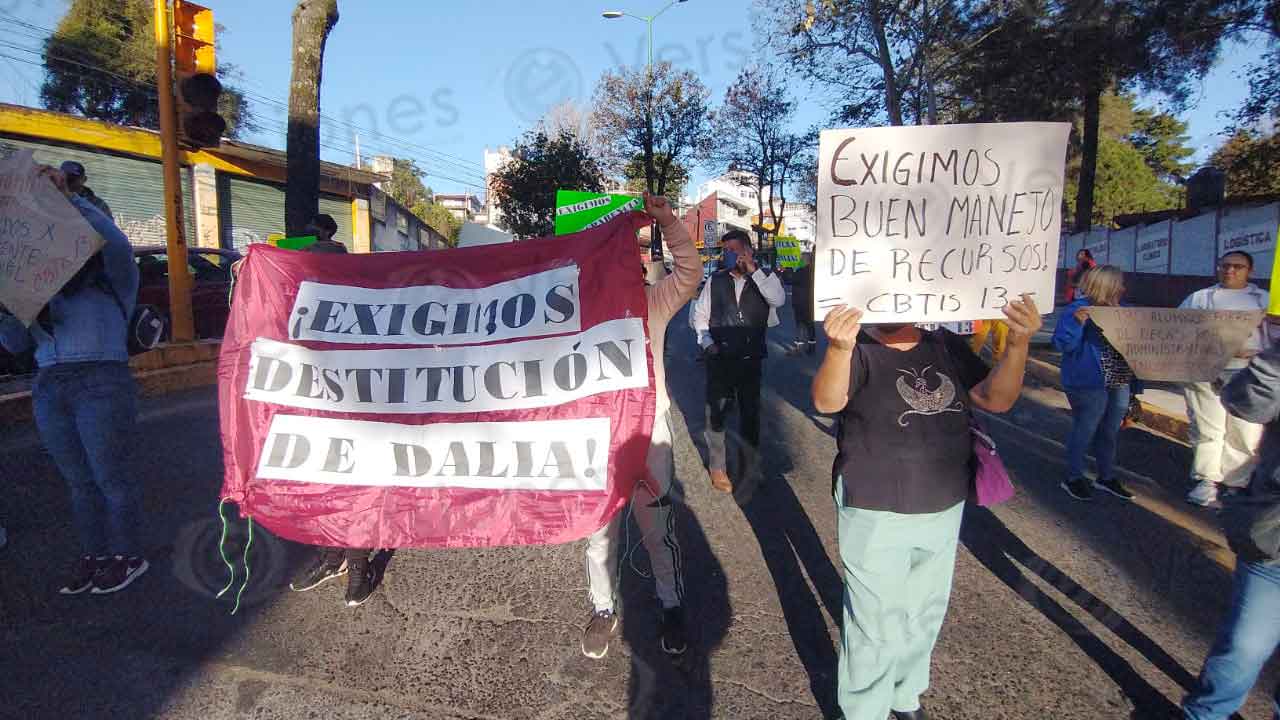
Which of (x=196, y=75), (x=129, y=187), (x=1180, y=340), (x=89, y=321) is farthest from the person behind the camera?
(x=129, y=187)

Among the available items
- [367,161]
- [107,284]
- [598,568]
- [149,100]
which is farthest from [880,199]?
[367,161]

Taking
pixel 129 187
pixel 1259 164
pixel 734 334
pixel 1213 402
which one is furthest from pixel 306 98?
pixel 1259 164

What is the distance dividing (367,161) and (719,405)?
43.1 metres

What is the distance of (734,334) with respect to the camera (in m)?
4.88

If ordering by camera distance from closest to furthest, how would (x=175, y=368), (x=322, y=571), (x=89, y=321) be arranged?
(x=89, y=321), (x=322, y=571), (x=175, y=368)

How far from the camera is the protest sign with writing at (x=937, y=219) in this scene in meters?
2.15

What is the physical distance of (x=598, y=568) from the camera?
2848 mm

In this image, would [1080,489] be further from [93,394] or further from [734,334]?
[93,394]

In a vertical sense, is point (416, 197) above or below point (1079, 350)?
above

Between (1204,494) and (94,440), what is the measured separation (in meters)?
6.30

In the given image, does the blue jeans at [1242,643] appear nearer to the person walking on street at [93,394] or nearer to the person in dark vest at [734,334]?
the person in dark vest at [734,334]

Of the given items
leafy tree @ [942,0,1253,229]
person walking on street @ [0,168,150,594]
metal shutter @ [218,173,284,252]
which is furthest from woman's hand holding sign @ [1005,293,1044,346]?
metal shutter @ [218,173,284,252]

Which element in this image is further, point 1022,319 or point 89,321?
point 89,321

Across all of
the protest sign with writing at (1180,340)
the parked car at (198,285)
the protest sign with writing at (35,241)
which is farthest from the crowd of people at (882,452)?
the parked car at (198,285)
